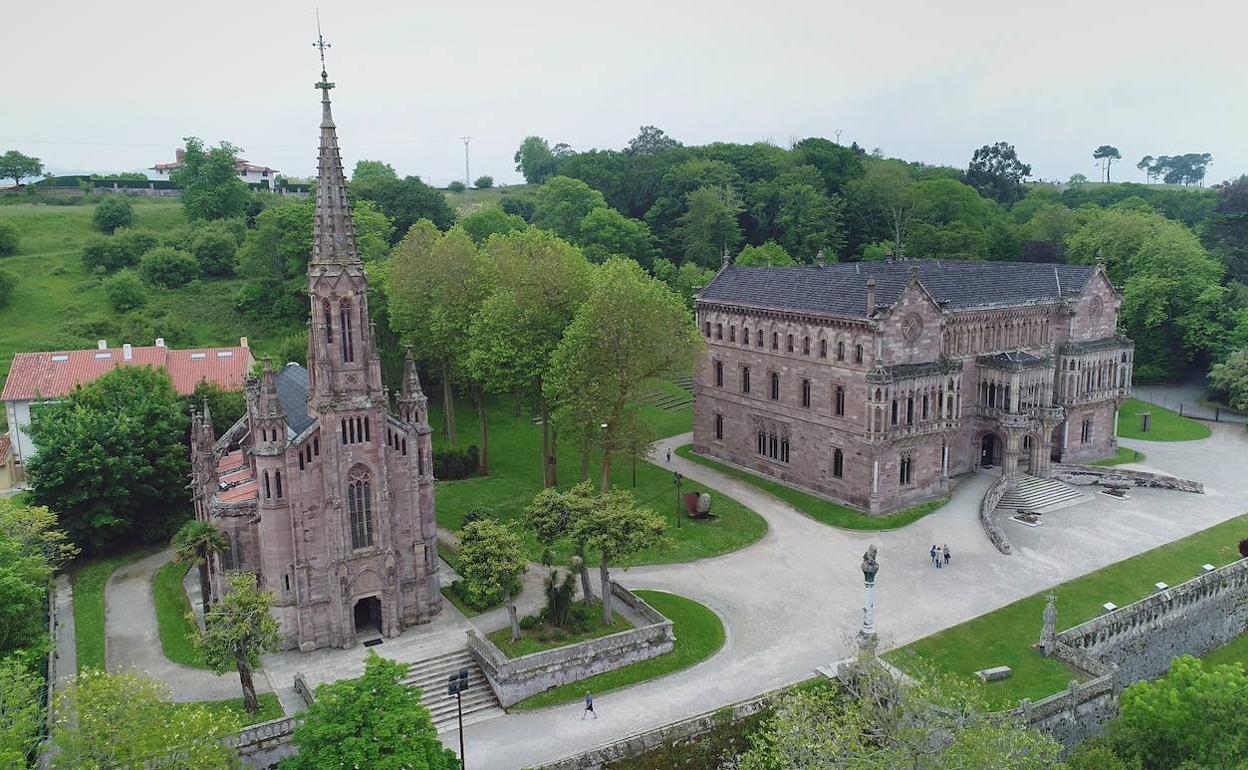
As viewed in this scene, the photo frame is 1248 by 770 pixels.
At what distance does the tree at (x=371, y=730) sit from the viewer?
90.3 ft

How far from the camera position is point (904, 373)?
56.8 metres

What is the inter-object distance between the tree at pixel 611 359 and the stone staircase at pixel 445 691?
16864 millimetres

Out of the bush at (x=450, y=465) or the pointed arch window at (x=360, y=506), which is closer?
the pointed arch window at (x=360, y=506)

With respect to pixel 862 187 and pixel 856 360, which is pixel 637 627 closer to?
pixel 856 360

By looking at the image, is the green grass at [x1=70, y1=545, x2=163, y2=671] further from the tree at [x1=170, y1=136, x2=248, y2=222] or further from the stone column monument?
the tree at [x1=170, y1=136, x2=248, y2=222]

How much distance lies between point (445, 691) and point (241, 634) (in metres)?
8.87

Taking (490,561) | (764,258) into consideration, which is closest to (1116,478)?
(764,258)

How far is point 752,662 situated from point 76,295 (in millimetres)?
87688

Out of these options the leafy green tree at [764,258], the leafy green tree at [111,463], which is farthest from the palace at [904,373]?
the leafy green tree at [111,463]

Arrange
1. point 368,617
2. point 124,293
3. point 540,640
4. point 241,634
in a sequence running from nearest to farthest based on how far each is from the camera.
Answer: point 241,634 → point 540,640 → point 368,617 → point 124,293

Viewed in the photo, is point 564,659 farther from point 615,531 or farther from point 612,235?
point 612,235

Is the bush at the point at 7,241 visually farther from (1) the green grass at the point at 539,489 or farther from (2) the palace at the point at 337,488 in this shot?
(2) the palace at the point at 337,488

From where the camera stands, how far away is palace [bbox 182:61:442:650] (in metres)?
38.3

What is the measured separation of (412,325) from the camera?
Result: 212ft
